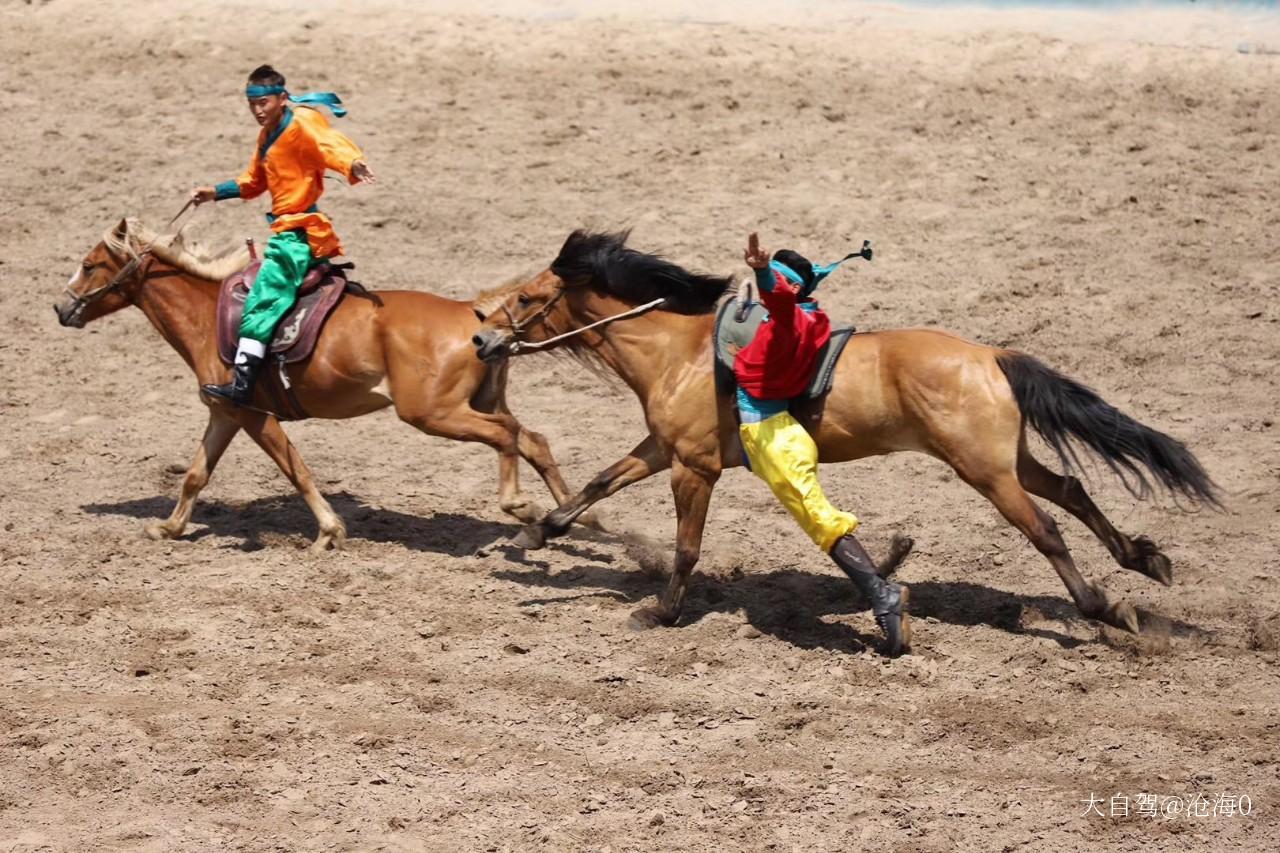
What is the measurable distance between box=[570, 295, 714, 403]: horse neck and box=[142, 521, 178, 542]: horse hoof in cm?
252

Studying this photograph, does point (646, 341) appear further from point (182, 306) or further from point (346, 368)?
point (182, 306)

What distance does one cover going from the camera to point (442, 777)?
5852 mm

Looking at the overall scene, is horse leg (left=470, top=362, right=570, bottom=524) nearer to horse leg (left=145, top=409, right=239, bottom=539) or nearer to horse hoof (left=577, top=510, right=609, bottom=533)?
horse hoof (left=577, top=510, right=609, bottom=533)

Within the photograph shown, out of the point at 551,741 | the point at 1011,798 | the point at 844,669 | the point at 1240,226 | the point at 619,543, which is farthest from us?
the point at 1240,226

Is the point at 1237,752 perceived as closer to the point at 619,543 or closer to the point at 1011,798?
the point at 1011,798

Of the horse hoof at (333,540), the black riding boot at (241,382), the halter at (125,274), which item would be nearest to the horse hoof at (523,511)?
the horse hoof at (333,540)

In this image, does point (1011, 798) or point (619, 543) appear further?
point (619, 543)

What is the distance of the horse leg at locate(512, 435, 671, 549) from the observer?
727 centimetres

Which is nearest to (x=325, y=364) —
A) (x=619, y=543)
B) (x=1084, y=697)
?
(x=619, y=543)

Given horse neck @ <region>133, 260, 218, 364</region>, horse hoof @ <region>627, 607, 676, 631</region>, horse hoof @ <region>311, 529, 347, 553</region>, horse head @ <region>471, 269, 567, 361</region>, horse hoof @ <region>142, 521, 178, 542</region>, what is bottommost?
horse hoof @ <region>142, 521, 178, 542</region>

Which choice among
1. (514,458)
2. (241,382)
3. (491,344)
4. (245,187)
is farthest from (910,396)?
(245,187)

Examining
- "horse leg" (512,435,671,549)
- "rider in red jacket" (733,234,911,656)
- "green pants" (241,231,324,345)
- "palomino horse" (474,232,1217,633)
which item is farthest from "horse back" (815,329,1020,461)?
"green pants" (241,231,324,345)

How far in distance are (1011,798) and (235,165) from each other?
8.53 meters

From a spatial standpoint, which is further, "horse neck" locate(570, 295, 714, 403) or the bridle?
the bridle
